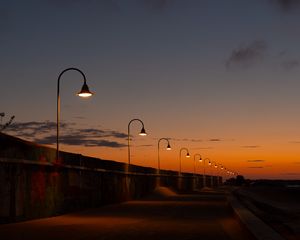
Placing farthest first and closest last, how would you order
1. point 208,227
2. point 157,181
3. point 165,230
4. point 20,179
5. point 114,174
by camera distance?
point 157,181 → point 114,174 → point 20,179 → point 208,227 → point 165,230

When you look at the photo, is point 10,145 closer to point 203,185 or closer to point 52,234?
point 52,234

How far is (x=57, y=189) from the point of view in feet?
80.3

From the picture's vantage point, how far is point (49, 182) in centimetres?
2339

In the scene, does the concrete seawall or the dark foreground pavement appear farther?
the concrete seawall

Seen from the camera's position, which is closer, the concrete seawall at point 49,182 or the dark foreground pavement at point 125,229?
the dark foreground pavement at point 125,229

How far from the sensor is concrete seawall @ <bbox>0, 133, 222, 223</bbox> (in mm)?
19312

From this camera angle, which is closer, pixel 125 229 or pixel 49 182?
pixel 125 229

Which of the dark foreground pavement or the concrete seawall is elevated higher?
the concrete seawall

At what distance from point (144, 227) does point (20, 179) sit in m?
4.65

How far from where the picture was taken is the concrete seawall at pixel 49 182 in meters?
19.3

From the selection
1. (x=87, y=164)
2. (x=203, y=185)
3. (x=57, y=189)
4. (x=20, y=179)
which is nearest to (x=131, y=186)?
(x=87, y=164)

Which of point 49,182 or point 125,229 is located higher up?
point 49,182

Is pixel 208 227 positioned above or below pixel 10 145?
below

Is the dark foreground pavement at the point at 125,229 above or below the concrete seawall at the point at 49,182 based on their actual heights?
below
